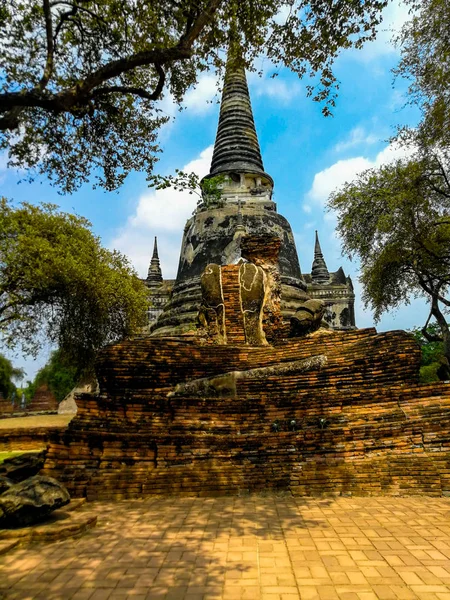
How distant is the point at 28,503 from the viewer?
4.12m

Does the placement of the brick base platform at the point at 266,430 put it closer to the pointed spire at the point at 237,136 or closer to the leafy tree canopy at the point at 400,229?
the leafy tree canopy at the point at 400,229

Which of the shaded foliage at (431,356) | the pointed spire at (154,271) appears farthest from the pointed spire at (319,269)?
the pointed spire at (154,271)

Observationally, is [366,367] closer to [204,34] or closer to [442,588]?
[442,588]

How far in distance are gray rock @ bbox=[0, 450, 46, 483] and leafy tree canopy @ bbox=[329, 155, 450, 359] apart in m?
12.1

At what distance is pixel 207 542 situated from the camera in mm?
3682

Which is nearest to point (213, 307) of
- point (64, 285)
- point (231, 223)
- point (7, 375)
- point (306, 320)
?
point (306, 320)

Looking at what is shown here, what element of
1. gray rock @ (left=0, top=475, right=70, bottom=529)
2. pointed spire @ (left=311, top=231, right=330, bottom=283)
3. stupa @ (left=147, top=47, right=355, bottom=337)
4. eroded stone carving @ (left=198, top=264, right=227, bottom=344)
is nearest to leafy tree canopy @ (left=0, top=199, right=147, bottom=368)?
stupa @ (left=147, top=47, right=355, bottom=337)

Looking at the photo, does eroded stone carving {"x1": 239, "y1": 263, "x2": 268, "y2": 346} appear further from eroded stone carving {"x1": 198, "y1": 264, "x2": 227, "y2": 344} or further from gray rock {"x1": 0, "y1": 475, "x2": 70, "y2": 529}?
gray rock {"x1": 0, "y1": 475, "x2": 70, "y2": 529}

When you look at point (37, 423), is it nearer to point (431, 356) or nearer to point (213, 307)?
point (213, 307)

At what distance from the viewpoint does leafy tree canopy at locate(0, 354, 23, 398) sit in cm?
3794

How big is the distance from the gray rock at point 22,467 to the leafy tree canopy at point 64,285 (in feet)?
35.8

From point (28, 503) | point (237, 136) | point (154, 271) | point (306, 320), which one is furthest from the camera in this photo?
point (154, 271)

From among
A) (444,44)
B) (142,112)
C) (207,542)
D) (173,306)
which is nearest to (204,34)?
(142,112)

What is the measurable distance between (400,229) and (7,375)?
36.3 m
